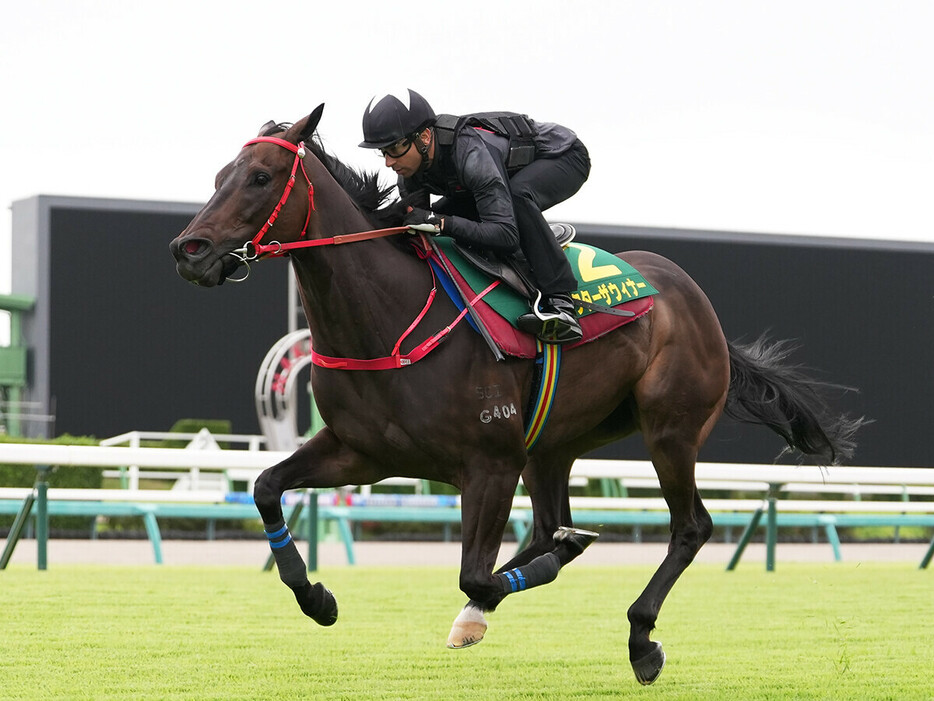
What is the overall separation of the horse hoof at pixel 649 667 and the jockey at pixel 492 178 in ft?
3.76

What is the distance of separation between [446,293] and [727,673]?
1.67 meters

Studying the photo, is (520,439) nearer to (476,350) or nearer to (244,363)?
(476,350)

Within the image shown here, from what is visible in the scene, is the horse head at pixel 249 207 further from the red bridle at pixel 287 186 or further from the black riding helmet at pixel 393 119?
the black riding helmet at pixel 393 119

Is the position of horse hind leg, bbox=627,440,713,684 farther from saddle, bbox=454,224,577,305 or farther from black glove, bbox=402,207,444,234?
black glove, bbox=402,207,444,234

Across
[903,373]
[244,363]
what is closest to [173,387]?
[244,363]

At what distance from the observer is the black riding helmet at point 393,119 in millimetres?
4535

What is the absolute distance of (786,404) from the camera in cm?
595

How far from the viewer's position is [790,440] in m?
6.04

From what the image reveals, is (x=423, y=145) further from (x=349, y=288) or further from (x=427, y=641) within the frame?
(x=427, y=641)

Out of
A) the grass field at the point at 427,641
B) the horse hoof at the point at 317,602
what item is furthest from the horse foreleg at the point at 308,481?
the grass field at the point at 427,641

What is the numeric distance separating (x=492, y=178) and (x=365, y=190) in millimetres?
500

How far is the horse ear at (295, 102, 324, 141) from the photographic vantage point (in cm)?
446

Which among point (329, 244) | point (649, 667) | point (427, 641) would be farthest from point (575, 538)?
point (329, 244)

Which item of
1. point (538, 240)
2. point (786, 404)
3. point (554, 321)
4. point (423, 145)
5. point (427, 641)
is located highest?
point (423, 145)
